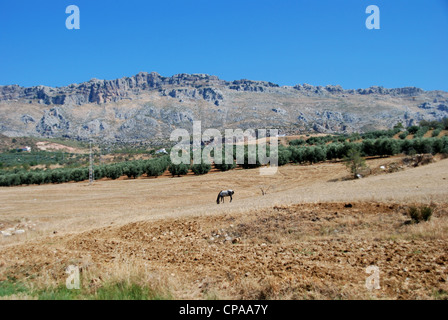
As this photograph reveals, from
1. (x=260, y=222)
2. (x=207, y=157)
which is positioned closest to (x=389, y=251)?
(x=260, y=222)

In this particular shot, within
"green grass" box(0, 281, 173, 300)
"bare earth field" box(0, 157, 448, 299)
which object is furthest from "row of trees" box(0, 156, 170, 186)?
"green grass" box(0, 281, 173, 300)

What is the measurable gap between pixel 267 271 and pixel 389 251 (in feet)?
11.0

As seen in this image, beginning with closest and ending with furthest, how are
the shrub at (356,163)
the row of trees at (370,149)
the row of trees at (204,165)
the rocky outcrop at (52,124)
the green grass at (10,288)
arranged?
1. the green grass at (10,288)
2. the shrub at (356,163)
3. the row of trees at (370,149)
4. the row of trees at (204,165)
5. the rocky outcrop at (52,124)

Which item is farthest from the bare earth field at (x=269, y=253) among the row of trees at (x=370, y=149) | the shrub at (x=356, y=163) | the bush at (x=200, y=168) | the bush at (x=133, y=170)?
the bush at (x=133, y=170)

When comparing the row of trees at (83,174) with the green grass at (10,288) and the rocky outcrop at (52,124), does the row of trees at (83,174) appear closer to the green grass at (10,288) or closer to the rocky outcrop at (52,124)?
the green grass at (10,288)

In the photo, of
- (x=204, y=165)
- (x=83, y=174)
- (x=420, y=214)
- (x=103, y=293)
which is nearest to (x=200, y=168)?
(x=204, y=165)

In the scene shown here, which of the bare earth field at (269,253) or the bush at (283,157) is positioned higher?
the bush at (283,157)

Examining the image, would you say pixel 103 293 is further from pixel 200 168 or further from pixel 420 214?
pixel 200 168

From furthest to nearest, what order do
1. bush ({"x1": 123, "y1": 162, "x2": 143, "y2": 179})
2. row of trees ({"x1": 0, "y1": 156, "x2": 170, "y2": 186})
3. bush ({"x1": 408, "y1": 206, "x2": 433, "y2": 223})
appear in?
bush ({"x1": 123, "y1": 162, "x2": 143, "y2": 179}) → row of trees ({"x1": 0, "y1": 156, "x2": 170, "y2": 186}) → bush ({"x1": 408, "y1": 206, "x2": 433, "y2": 223})

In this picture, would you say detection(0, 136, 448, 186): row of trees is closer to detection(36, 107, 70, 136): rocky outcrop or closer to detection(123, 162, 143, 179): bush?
detection(123, 162, 143, 179): bush

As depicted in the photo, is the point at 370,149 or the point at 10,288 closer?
the point at 10,288
